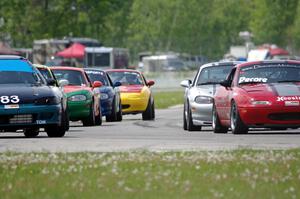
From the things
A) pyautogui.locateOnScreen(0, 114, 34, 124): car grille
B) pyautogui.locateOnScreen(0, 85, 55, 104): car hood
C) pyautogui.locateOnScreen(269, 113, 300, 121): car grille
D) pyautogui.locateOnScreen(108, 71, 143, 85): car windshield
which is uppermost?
pyautogui.locateOnScreen(0, 85, 55, 104): car hood

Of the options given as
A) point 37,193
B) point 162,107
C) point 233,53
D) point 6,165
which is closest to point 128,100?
point 162,107

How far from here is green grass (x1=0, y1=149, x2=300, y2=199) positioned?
1212cm

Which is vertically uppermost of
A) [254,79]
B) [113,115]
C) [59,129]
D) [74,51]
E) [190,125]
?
[254,79]

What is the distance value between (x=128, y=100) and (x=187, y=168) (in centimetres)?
2234

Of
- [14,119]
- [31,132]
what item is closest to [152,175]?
[14,119]

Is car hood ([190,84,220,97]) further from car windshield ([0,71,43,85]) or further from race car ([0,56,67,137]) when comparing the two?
car windshield ([0,71,43,85])

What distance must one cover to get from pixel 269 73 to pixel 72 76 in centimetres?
770

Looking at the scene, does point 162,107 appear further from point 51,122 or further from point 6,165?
point 6,165

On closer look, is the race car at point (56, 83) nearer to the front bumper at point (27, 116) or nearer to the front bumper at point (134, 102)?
the front bumper at point (27, 116)

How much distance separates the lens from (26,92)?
71.5ft

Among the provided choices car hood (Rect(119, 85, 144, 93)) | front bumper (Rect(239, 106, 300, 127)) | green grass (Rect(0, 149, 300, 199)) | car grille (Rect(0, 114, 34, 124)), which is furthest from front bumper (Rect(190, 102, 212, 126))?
car hood (Rect(119, 85, 144, 93))

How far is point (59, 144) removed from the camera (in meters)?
19.2

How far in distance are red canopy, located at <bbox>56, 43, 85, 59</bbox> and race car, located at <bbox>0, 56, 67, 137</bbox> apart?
5720 centimetres

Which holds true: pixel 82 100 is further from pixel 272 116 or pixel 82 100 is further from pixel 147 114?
pixel 147 114
